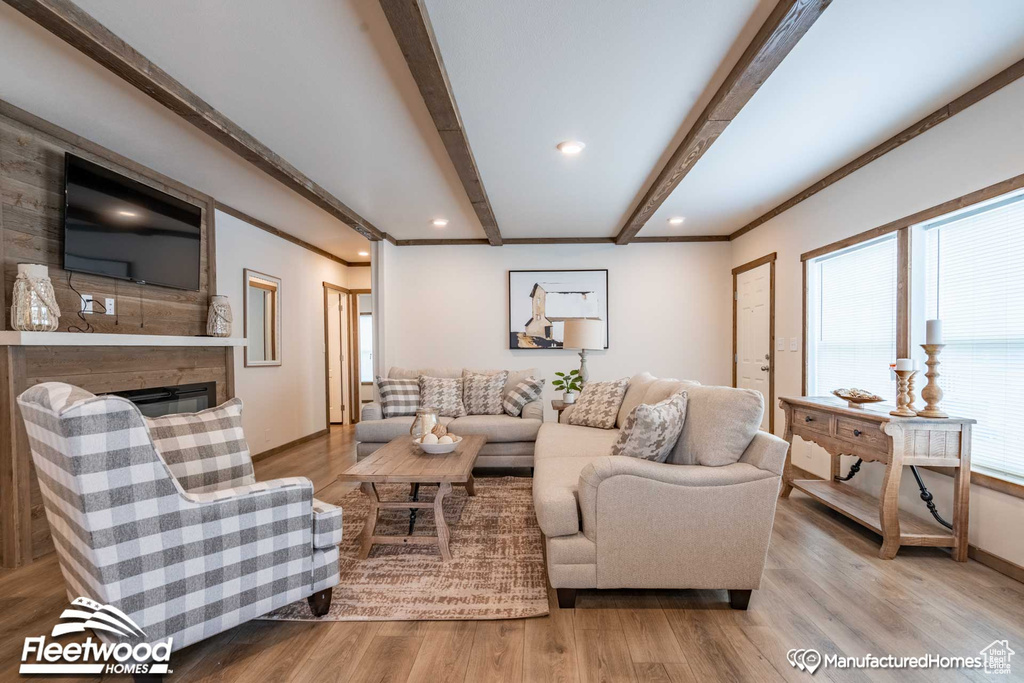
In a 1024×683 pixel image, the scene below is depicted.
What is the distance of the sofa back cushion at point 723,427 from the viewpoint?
198 cm

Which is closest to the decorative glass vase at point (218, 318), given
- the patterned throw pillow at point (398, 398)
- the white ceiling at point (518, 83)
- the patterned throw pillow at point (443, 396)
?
the white ceiling at point (518, 83)

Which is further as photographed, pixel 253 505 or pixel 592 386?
pixel 592 386

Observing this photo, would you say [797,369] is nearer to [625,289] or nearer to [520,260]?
[625,289]

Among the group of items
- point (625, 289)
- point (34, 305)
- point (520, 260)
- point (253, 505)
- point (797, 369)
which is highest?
point (520, 260)

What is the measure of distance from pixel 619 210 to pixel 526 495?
2.75 m

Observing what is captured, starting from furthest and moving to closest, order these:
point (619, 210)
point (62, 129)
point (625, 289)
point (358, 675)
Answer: point (625, 289) < point (619, 210) < point (62, 129) < point (358, 675)

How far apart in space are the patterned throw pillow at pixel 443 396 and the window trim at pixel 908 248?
3.26 m

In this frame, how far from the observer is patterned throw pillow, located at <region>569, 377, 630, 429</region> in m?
3.53

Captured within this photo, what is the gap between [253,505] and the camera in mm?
1632

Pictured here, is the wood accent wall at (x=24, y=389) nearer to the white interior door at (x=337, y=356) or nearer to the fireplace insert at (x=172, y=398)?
the fireplace insert at (x=172, y=398)

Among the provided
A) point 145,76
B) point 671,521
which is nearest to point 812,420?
point 671,521

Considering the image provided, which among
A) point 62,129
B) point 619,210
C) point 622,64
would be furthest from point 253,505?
point 619,210

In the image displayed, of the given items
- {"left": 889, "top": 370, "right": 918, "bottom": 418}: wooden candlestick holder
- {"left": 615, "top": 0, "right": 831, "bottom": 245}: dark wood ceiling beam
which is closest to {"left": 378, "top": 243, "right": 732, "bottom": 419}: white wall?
{"left": 615, "top": 0, "right": 831, "bottom": 245}: dark wood ceiling beam

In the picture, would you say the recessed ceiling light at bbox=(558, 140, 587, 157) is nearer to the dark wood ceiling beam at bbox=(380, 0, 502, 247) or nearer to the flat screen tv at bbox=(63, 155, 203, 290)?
the dark wood ceiling beam at bbox=(380, 0, 502, 247)
